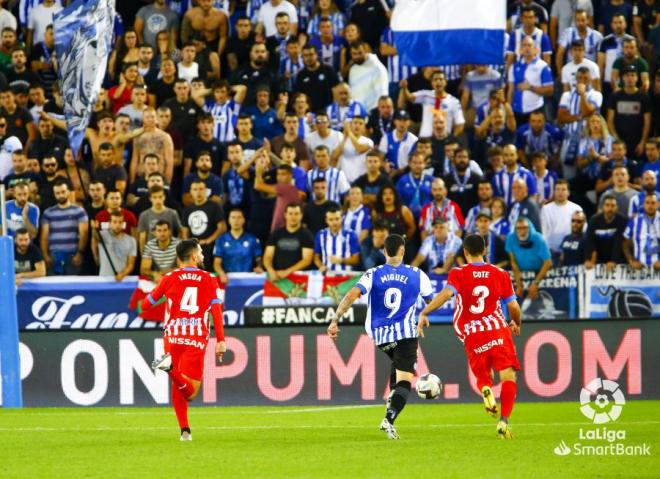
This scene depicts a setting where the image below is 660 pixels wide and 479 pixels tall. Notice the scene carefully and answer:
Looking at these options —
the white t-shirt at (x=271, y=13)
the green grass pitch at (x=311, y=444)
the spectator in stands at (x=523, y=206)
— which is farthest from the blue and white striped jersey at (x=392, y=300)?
the white t-shirt at (x=271, y=13)

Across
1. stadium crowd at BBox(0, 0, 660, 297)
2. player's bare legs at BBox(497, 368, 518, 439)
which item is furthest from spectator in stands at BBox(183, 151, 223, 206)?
player's bare legs at BBox(497, 368, 518, 439)

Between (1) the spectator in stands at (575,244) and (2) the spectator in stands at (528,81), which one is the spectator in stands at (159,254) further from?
(2) the spectator in stands at (528,81)

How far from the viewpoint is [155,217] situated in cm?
2098

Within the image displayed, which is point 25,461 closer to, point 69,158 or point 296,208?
point 296,208

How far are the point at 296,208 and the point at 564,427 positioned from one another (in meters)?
7.04

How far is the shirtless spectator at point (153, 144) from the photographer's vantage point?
22.0 meters

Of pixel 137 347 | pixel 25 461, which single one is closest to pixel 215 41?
pixel 137 347

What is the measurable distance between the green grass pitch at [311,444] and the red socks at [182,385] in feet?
1.62

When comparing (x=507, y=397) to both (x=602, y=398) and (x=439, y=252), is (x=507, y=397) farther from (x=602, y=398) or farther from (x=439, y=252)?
(x=439, y=252)

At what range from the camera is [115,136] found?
22.2 m

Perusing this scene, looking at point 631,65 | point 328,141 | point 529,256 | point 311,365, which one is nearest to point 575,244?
point 529,256

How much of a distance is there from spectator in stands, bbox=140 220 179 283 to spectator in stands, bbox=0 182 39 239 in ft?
6.62

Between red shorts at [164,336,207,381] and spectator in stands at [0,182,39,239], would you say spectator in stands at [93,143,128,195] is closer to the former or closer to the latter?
spectator in stands at [0,182,39,239]

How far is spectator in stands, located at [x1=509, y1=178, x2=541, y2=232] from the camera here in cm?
2098
